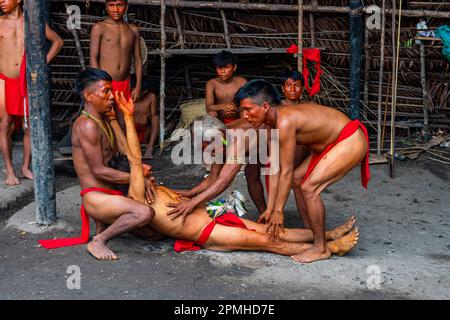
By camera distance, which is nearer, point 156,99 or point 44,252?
point 44,252

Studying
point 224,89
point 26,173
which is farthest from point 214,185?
point 26,173

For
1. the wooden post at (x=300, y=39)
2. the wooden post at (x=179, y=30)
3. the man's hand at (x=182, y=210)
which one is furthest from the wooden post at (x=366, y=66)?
the man's hand at (x=182, y=210)

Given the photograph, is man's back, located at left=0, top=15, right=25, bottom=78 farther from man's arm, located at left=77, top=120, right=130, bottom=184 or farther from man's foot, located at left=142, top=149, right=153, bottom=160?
man's arm, located at left=77, top=120, right=130, bottom=184

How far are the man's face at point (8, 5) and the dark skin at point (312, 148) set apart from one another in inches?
117

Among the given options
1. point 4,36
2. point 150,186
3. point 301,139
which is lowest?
point 150,186

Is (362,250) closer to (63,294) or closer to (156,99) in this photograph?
(63,294)

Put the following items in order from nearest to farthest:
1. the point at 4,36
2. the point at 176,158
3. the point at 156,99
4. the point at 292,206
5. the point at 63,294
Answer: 1. the point at 63,294
2. the point at 292,206
3. the point at 4,36
4. the point at 176,158
5. the point at 156,99

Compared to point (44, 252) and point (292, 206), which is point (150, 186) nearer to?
point (44, 252)

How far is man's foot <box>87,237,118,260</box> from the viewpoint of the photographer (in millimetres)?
5074

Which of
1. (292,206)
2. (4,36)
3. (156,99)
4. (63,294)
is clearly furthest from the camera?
(156,99)

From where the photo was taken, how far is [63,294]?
452cm

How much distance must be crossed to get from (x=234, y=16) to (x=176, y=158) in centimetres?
188

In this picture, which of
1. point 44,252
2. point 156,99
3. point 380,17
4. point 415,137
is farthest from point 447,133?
point 44,252

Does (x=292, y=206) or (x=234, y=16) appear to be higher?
(x=234, y=16)
